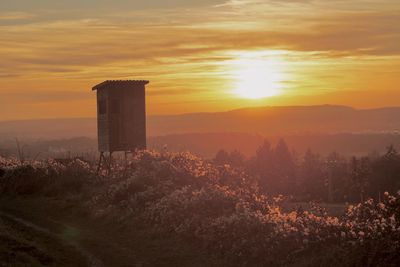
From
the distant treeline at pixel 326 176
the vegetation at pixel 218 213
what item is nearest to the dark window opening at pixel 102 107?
the vegetation at pixel 218 213

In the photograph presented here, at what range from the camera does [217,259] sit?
2048cm

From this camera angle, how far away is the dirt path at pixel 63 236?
21.1 meters

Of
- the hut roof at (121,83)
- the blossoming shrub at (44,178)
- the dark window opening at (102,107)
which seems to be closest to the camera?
the blossoming shrub at (44,178)

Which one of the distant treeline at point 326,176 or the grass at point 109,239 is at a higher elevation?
the grass at point 109,239

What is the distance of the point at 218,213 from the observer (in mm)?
24484

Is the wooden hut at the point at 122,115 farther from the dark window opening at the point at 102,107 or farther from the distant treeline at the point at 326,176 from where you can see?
the distant treeline at the point at 326,176

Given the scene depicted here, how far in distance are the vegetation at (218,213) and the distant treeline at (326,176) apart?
1437cm

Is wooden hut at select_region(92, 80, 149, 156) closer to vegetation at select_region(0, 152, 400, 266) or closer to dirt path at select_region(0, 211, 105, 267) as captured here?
vegetation at select_region(0, 152, 400, 266)

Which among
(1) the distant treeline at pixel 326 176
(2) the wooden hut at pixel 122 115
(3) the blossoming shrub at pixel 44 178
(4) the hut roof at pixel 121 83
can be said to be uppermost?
(4) the hut roof at pixel 121 83

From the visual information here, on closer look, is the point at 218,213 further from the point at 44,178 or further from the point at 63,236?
the point at 44,178

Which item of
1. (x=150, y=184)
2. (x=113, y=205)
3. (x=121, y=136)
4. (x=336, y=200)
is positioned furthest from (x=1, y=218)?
(x=336, y=200)

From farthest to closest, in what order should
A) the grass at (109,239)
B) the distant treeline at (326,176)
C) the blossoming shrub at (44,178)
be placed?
the distant treeline at (326,176), the blossoming shrub at (44,178), the grass at (109,239)

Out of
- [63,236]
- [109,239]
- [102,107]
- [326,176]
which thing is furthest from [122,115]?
[326,176]

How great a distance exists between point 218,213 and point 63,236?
6.26m
